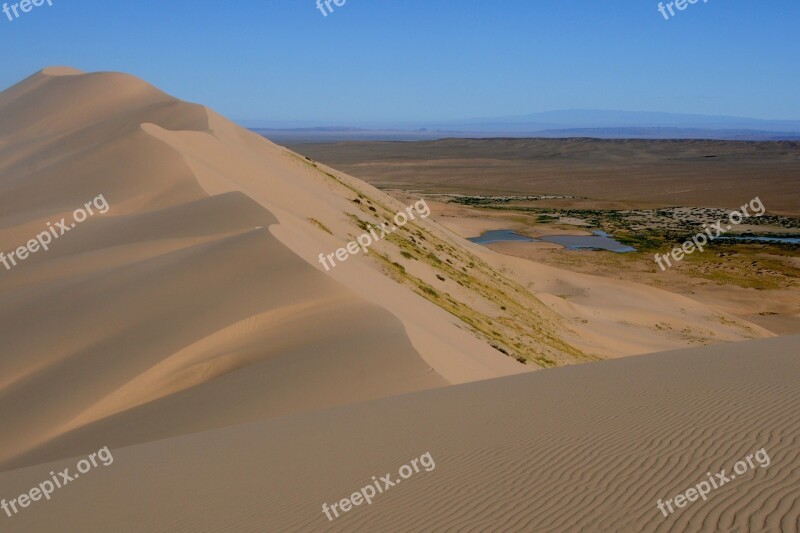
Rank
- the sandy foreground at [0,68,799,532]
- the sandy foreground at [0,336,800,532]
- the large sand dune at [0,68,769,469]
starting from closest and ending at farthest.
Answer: the sandy foreground at [0,336,800,532], the sandy foreground at [0,68,799,532], the large sand dune at [0,68,769,469]

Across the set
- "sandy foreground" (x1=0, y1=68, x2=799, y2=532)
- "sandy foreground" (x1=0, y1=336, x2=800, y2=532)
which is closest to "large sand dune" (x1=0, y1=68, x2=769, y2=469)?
"sandy foreground" (x1=0, y1=68, x2=799, y2=532)

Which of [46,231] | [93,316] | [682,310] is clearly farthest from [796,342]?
[46,231]

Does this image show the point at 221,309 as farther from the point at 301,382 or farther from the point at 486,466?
the point at 486,466

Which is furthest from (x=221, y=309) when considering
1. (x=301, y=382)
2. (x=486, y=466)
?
(x=486, y=466)

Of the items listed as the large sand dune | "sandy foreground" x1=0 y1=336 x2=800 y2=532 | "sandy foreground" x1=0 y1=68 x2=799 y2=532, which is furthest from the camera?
the large sand dune

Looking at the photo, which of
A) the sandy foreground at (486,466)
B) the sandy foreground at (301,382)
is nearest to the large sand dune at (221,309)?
the sandy foreground at (301,382)

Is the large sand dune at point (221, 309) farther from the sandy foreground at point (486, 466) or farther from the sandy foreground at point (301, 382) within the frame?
the sandy foreground at point (486, 466)

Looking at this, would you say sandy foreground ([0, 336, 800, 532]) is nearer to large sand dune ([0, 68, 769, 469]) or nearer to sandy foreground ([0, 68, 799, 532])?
sandy foreground ([0, 68, 799, 532])

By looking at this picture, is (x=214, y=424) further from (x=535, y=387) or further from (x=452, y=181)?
(x=452, y=181)
